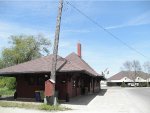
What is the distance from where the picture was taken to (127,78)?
334 feet

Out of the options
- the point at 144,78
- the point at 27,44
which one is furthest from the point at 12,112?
the point at 144,78

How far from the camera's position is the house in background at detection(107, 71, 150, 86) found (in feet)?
330

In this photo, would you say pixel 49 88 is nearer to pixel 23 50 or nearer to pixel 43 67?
pixel 43 67

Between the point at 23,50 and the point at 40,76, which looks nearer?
the point at 40,76

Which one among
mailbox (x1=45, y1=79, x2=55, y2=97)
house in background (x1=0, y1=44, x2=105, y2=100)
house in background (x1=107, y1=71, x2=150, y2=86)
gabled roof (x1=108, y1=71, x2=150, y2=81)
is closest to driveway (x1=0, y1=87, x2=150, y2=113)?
mailbox (x1=45, y1=79, x2=55, y2=97)

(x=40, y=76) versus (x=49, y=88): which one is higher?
(x=40, y=76)

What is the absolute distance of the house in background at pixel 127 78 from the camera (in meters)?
101

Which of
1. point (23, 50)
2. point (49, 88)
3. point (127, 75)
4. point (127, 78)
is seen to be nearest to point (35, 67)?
point (49, 88)

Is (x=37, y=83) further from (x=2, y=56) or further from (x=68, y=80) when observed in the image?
(x=2, y=56)

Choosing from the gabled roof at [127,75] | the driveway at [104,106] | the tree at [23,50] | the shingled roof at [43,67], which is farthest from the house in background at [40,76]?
the gabled roof at [127,75]

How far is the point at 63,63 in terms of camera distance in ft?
76.4

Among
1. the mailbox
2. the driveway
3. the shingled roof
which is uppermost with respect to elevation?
the shingled roof

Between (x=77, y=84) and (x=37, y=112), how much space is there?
14462mm

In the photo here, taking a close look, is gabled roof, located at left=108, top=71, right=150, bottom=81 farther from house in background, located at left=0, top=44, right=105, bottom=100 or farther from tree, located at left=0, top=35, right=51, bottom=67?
house in background, located at left=0, top=44, right=105, bottom=100
